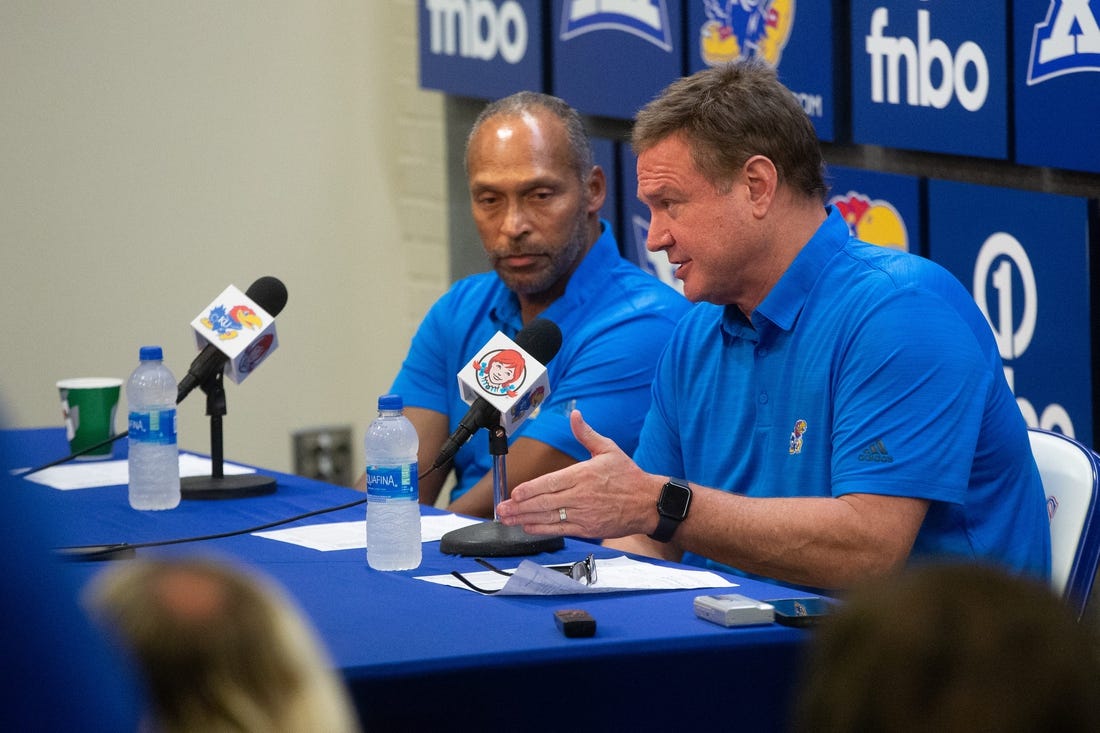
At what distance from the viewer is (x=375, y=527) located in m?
2.10

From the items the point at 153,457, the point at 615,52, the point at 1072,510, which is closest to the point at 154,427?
the point at 153,457

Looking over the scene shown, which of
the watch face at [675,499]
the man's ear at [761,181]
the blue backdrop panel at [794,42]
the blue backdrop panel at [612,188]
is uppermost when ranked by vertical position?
the blue backdrop panel at [794,42]

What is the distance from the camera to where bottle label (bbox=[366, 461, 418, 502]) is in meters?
2.12

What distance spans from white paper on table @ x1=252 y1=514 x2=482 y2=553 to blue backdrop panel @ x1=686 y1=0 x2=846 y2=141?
4.91 feet

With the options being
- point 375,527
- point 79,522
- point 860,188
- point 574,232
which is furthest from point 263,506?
point 860,188

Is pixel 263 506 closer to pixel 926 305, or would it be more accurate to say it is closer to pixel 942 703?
pixel 926 305

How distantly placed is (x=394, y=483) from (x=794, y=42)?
76.0 inches

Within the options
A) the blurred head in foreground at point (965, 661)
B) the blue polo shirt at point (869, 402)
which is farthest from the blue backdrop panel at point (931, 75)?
the blurred head in foreground at point (965, 661)

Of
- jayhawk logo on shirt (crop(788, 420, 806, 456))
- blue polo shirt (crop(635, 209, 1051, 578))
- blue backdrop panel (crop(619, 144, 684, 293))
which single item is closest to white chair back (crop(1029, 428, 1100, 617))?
blue polo shirt (crop(635, 209, 1051, 578))

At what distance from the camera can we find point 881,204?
3.46m

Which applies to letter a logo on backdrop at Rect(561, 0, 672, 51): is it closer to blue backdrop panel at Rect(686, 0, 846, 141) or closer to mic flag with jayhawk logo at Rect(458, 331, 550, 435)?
blue backdrop panel at Rect(686, 0, 846, 141)

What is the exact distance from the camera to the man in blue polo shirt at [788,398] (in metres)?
2.08

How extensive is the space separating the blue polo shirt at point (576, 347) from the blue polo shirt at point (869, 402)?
14.8 inches

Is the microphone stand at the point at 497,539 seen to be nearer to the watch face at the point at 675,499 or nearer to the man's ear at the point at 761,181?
the watch face at the point at 675,499
